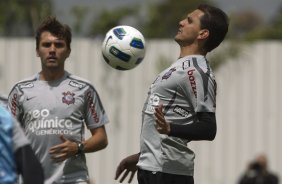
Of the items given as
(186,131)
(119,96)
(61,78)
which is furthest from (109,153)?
(186,131)

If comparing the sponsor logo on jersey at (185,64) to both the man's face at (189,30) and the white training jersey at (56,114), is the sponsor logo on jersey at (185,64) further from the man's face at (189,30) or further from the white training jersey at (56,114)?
the white training jersey at (56,114)

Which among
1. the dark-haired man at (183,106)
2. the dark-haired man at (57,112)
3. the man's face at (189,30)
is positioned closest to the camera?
the dark-haired man at (183,106)

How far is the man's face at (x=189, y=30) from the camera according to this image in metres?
8.19

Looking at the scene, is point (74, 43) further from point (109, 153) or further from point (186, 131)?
point (186, 131)

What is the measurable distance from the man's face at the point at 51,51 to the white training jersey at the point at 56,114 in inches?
6.0

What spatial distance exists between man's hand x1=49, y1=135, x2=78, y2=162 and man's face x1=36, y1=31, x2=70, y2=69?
0.71 metres

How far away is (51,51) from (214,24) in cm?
158

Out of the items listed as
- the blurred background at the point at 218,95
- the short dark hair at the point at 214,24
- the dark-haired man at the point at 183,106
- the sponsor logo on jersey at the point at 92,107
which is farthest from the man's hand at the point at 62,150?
the blurred background at the point at 218,95

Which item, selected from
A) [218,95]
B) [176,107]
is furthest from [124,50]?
[218,95]

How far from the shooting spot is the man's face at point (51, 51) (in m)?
9.01

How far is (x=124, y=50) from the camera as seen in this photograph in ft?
29.8

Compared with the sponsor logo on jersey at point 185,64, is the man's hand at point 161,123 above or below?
below

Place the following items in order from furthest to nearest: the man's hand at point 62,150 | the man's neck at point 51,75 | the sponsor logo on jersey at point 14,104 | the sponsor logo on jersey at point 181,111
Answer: the man's neck at point 51,75 → the sponsor logo on jersey at point 14,104 → the man's hand at point 62,150 → the sponsor logo on jersey at point 181,111

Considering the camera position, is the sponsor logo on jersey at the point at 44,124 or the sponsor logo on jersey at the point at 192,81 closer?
the sponsor logo on jersey at the point at 192,81
